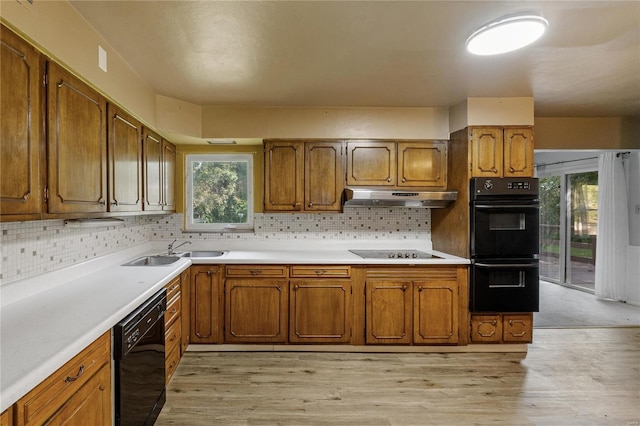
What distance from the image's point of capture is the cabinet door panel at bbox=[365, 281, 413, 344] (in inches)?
117

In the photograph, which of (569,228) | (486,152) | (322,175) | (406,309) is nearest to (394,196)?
(322,175)

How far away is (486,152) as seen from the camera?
2996 mm

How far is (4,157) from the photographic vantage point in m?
1.21

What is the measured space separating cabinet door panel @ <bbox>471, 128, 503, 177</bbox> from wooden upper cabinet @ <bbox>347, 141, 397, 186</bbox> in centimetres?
76

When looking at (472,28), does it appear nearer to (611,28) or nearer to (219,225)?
(611,28)

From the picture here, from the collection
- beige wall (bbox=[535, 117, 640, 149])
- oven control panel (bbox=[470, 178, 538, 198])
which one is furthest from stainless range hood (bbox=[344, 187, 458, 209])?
beige wall (bbox=[535, 117, 640, 149])

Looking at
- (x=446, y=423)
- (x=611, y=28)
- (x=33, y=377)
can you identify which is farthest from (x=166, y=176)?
(x=611, y=28)

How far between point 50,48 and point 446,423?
9.92ft

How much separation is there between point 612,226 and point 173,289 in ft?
18.9

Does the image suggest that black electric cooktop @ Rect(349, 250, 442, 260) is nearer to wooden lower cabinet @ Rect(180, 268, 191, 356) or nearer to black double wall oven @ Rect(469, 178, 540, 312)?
black double wall oven @ Rect(469, 178, 540, 312)

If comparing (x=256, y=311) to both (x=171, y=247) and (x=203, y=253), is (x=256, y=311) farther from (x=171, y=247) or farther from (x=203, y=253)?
(x=171, y=247)

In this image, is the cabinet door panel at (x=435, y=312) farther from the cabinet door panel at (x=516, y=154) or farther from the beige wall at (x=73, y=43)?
the beige wall at (x=73, y=43)

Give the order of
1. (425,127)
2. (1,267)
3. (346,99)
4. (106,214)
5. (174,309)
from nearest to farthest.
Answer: (1,267), (106,214), (174,309), (346,99), (425,127)

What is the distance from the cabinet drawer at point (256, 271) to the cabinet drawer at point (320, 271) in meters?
0.11
